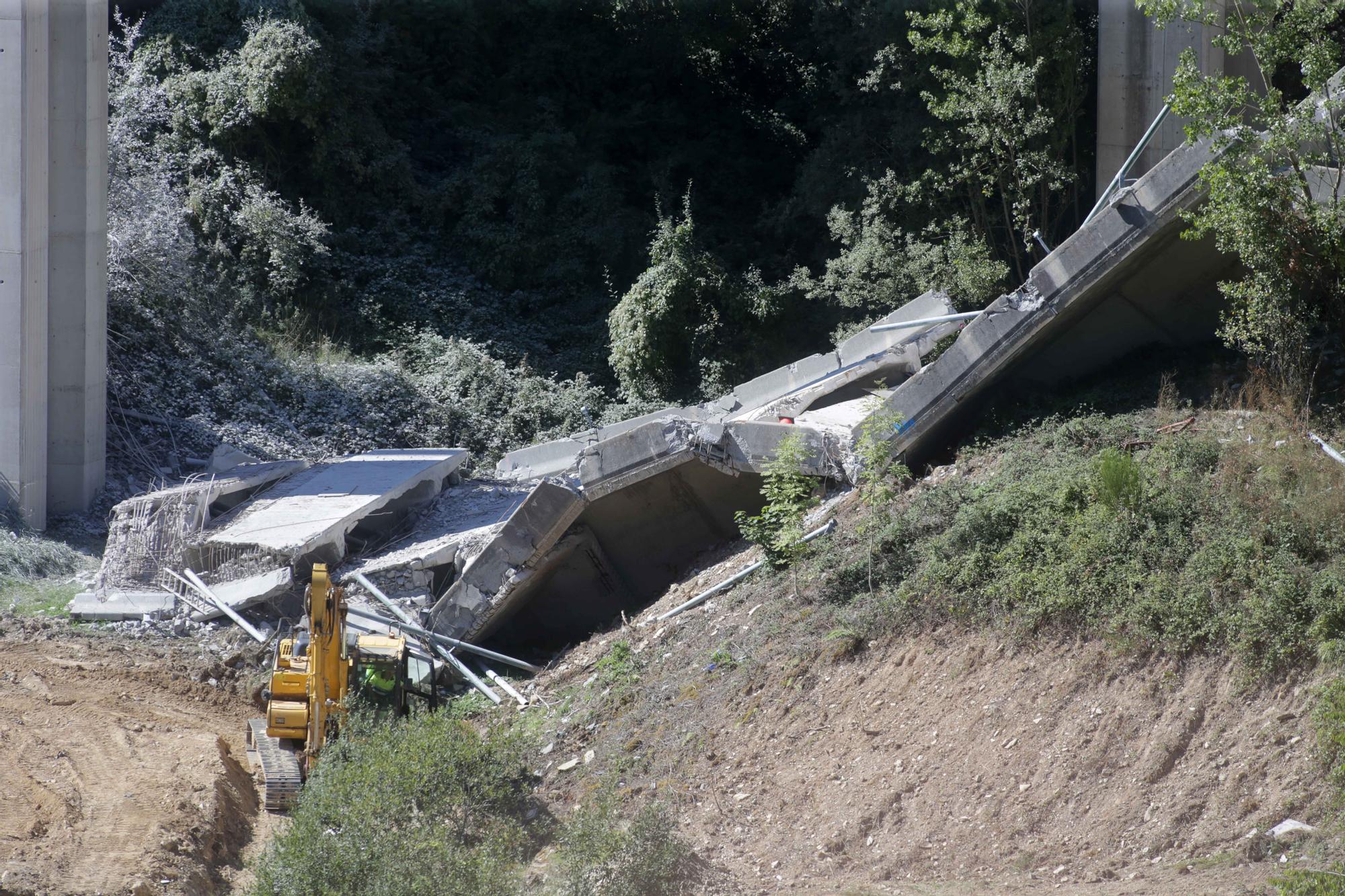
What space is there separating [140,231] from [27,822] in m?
13.7

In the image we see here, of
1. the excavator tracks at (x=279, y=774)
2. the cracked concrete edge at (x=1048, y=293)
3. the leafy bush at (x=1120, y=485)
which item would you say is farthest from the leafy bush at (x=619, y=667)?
the leafy bush at (x=1120, y=485)

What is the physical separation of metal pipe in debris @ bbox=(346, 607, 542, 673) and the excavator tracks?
2.26m

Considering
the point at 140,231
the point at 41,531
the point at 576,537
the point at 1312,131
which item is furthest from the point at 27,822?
the point at 140,231

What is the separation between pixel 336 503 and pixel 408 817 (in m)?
7.37

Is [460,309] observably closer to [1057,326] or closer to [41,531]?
[41,531]

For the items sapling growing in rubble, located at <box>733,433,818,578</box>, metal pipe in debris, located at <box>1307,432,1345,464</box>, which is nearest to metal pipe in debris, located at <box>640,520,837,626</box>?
sapling growing in rubble, located at <box>733,433,818,578</box>

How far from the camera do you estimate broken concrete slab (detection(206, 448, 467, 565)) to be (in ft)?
48.4

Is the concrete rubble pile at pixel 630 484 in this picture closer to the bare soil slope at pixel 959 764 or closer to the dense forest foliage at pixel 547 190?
the bare soil slope at pixel 959 764

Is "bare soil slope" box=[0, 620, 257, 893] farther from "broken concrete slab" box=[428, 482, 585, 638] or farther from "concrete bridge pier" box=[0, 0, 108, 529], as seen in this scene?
"concrete bridge pier" box=[0, 0, 108, 529]

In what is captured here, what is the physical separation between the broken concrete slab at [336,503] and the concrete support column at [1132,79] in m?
10.8

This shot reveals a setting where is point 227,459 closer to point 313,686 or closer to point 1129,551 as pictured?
point 313,686

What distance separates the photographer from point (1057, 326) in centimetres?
1293

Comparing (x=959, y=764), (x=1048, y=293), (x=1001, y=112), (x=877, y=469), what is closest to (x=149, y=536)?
(x=877, y=469)

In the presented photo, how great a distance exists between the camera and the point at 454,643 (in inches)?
529
